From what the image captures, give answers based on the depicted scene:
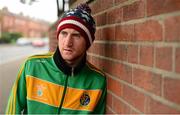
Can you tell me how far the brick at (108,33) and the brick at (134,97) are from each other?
464 millimetres

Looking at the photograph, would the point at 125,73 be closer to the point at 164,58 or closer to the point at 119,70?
the point at 119,70

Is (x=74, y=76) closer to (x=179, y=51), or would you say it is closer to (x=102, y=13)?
(x=102, y=13)

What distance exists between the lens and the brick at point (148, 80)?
5.13ft

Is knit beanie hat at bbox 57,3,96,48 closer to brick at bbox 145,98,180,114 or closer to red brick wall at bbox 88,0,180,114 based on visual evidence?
red brick wall at bbox 88,0,180,114

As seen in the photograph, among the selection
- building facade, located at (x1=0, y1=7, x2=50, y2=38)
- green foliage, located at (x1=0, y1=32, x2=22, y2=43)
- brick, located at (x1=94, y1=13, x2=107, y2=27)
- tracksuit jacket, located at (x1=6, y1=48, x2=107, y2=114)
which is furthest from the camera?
building facade, located at (x1=0, y1=7, x2=50, y2=38)

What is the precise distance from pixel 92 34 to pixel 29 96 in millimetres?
643

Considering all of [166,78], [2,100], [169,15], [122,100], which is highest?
[169,15]

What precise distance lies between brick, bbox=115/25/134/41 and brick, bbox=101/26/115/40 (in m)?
0.11

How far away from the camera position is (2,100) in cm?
779

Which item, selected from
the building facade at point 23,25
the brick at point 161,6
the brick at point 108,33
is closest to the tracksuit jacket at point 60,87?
the brick at point 108,33

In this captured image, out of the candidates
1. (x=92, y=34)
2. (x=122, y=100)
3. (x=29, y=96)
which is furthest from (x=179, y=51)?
(x=29, y=96)

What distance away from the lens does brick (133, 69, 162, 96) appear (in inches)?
61.6

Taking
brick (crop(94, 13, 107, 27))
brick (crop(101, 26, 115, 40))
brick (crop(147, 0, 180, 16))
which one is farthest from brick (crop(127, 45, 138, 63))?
brick (crop(94, 13, 107, 27))

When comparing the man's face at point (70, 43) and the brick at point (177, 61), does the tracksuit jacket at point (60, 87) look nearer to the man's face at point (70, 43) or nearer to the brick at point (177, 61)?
the man's face at point (70, 43)
